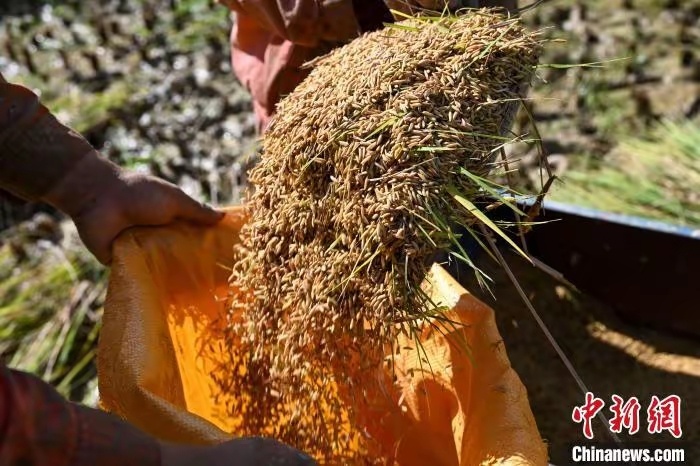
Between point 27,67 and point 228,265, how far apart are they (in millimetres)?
2323

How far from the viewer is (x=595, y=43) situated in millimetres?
3348

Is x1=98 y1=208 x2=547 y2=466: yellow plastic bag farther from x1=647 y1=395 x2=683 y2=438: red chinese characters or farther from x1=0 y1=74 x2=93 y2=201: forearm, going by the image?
x1=647 y1=395 x2=683 y2=438: red chinese characters

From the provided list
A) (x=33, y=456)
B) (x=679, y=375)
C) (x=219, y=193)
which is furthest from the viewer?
(x=219, y=193)

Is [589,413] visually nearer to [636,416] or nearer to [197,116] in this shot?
[636,416]

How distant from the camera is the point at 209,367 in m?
1.80

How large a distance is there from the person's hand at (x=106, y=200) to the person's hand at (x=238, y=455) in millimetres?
668

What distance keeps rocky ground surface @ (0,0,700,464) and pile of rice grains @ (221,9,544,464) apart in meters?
0.72

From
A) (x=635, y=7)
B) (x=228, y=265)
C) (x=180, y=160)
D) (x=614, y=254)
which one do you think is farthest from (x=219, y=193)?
(x=635, y=7)

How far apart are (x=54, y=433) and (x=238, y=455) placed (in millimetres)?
237

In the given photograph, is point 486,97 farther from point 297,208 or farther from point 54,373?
point 54,373

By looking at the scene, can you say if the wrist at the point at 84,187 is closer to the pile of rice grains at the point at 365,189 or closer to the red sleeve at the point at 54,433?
the pile of rice grains at the point at 365,189

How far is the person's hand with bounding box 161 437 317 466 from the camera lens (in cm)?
108

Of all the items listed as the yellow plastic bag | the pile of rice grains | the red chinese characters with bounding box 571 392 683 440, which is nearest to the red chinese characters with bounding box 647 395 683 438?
the red chinese characters with bounding box 571 392 683 440

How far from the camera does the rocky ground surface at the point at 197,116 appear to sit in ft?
7.18
